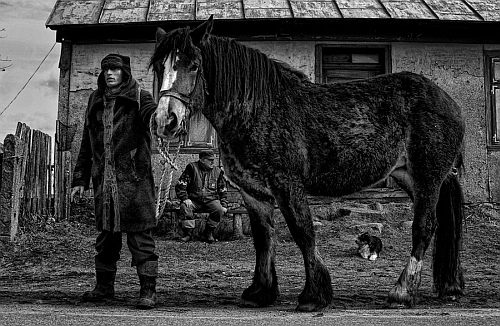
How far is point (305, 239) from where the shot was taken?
5219mm

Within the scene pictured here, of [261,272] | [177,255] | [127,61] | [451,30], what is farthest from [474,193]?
[127,61]

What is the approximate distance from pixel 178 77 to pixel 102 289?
206 cm

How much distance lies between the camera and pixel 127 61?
5.63 meters

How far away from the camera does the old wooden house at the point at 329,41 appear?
13312 millimetres


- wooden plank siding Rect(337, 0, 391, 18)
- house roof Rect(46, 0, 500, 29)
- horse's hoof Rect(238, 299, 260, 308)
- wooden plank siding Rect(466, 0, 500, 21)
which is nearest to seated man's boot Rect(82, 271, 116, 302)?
horse's hoof Rect(238, 299, 260, 308)

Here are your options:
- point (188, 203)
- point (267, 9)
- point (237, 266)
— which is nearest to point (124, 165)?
point (237, 266)

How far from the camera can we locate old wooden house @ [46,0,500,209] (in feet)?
43.7

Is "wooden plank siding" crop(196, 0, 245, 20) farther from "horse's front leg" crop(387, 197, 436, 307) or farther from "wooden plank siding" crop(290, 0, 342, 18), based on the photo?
"horse's front leg" crop(387, 197, 436, 307)

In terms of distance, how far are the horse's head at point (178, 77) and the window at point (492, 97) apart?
10211mm

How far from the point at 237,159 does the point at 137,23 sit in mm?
8564

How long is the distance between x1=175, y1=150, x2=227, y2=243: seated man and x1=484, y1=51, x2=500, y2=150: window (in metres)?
6.28

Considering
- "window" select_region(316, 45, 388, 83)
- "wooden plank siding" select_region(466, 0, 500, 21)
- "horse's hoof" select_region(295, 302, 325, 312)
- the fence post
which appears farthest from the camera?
"window" select_region(316, 45, 388, 83)

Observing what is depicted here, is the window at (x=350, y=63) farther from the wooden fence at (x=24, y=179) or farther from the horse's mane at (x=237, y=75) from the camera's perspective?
the horse's mane at (x=237, y=75)

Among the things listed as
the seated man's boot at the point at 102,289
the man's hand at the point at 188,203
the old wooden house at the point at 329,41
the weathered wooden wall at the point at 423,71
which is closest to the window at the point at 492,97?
the old wooden house at the point at 329,41
